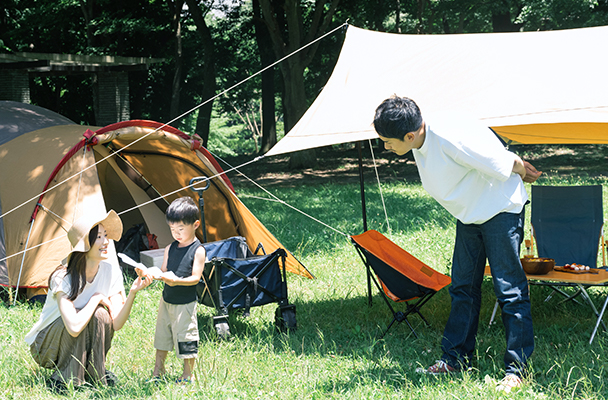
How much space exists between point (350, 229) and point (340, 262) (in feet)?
5.57

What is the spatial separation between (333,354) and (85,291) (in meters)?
1.53

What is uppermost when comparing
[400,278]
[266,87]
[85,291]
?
[266,87]

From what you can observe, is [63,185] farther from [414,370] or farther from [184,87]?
[184,87]

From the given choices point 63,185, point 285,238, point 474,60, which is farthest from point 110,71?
point 474,60

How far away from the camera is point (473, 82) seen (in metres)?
3.74

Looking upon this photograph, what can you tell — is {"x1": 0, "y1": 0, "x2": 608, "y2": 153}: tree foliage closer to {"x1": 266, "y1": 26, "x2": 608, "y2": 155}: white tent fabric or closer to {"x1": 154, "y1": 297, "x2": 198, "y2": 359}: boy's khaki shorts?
{"x1": 266, "y1": 26, "x2": 608, "y2": 155}: white tent fabric

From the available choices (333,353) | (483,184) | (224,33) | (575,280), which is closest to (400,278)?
(333,353)

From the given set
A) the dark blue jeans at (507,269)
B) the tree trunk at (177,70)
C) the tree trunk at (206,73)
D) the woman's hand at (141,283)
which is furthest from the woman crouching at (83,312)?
the tree trunk at (206,73)

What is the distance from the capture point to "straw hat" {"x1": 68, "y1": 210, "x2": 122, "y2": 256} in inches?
114

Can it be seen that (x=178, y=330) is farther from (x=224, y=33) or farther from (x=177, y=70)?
(x=224, y=33)

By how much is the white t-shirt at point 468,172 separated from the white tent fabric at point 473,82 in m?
0.32

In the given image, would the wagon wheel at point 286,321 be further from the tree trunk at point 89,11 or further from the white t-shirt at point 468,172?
the tree trunk at point 89,11

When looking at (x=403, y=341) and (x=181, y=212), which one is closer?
(x=181, y=212)

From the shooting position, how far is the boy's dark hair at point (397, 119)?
2828mm
